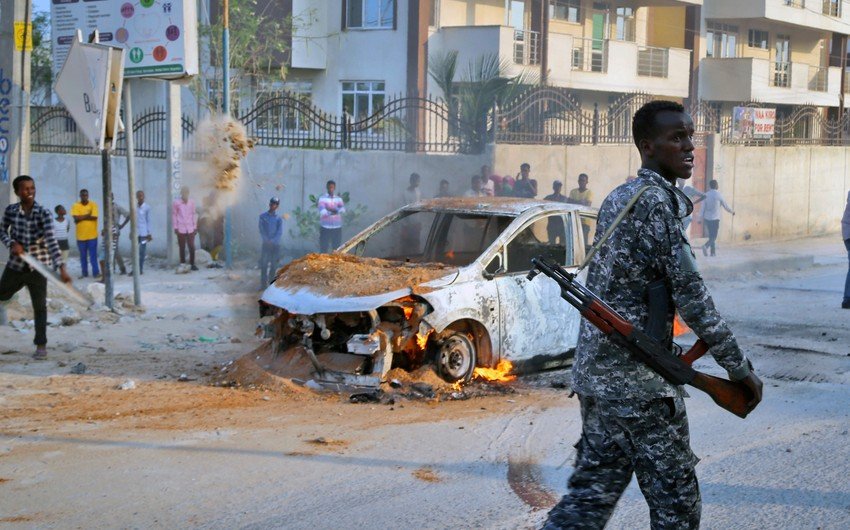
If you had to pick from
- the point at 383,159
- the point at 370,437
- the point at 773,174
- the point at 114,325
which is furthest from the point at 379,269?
the point at 773,174

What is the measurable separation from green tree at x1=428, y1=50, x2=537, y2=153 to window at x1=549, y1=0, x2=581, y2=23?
10.6 feet

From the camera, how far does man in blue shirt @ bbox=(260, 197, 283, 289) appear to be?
1603cm

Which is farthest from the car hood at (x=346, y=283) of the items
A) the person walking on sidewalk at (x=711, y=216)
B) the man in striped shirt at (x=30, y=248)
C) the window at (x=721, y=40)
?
the window at (x=721, y=40)

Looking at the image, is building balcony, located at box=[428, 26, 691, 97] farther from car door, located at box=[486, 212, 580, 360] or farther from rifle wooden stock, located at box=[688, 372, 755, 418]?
rifle wooden stock, located at box=[688, 372, 755, 418]

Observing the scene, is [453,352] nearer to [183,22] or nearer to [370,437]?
[370,437]

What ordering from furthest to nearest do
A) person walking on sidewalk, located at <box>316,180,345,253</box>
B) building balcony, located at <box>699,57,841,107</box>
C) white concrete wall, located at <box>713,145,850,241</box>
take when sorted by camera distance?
building balcony, located at <box>699,57,841,107</box> → white concrete wall, located at <box>713,145,850,241</box> → person walking on sidewalk, located at <box>316,180,345,253</box>

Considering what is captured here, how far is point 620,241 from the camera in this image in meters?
3.72

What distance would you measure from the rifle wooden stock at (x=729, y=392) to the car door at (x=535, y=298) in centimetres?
475

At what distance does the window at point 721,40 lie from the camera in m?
34.4

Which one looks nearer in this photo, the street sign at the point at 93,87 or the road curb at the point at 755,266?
the street sign at the point at 93,87

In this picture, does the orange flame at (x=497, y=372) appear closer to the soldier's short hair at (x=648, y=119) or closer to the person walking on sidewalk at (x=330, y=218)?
the soldier's short hair at (x=648, y=119)

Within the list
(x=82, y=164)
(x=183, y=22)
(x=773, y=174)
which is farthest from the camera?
(x=773, y=174)

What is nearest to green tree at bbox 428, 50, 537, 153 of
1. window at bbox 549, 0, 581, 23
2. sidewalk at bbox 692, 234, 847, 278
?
window at bbox 549, 0, 581, 23

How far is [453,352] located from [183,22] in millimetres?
6607
